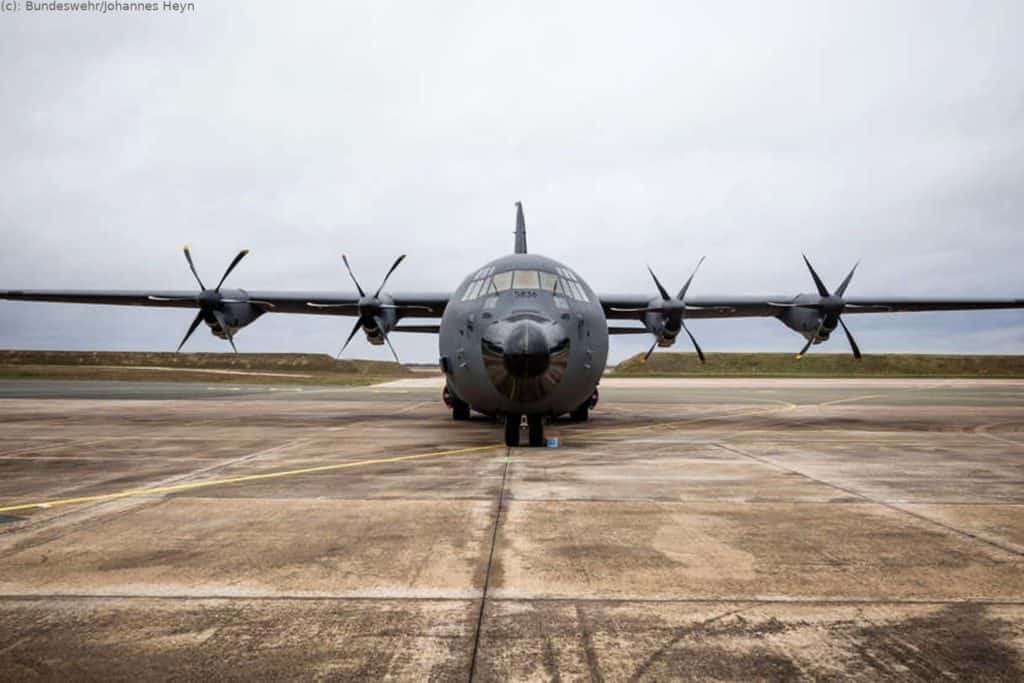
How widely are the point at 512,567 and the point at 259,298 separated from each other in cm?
1970

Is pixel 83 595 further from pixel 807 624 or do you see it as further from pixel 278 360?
pixel 278 360

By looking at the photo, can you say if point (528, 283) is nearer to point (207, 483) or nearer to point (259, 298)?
point (207, 483)

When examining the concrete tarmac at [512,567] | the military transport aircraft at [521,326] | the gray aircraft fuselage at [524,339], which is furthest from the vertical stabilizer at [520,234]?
the concrete tarmac at [512,567]

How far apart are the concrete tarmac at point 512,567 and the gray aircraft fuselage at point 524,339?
4.22 feet

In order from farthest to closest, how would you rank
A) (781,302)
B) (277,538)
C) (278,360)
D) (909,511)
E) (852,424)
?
(278,360)
(781,302)
(852,424)
(909,511)
(277,538)

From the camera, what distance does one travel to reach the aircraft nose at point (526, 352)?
9.88m

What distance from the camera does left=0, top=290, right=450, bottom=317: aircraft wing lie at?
21.1m

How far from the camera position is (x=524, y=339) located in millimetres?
9922

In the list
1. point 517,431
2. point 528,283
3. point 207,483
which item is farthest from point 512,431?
point 207,483

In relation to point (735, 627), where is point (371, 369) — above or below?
below

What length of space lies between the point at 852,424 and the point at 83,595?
16891 mm

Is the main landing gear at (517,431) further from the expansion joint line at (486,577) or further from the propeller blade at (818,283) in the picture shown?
the propeller blade at (818,283)

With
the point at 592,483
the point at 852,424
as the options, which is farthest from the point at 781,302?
the point at 592,483

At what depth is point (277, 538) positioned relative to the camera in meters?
5.24
